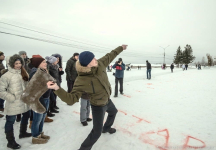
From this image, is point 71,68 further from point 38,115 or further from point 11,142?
point 11,142

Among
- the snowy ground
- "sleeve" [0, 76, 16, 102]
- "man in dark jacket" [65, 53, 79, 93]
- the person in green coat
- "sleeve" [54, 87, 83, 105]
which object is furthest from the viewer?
"man in dark jacket" [65, 53, 79, 93]

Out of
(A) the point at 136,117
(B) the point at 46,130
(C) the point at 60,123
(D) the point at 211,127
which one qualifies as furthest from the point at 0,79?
(D) the point at 211,127

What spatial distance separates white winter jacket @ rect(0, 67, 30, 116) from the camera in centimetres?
219

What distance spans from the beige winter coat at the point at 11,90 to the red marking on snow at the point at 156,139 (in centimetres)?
260

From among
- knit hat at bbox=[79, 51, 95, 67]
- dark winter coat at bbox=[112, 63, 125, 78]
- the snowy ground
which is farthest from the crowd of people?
dark winter coat at bbox=[112, 63, 125, 78]

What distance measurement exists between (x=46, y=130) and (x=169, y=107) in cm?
412

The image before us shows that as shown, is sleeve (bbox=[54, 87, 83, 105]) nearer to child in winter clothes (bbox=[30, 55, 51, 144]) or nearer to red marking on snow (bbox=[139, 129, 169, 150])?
child in winter clothes (bbox=[30, 55, 51, 144])

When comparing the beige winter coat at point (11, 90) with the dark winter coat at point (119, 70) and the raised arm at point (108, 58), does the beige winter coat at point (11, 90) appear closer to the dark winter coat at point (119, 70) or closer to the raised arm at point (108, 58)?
the raised arm at point (108, 58)

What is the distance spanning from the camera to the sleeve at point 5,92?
7.06 feet

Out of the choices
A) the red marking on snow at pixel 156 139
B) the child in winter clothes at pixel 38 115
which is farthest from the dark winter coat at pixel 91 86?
the red marking on snow at pixel 156 139

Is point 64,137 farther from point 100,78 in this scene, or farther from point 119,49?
point 119,49

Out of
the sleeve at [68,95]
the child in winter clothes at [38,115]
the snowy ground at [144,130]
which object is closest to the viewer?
the sleeve at [68,95]

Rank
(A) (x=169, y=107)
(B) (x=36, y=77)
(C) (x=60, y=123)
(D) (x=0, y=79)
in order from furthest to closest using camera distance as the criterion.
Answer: (A) (x=169, y=107)
(C) (x=60, y=123)
(D) (x=0, y=79)
(B) (x=36, y=77)

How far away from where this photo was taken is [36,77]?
6.04 ft
